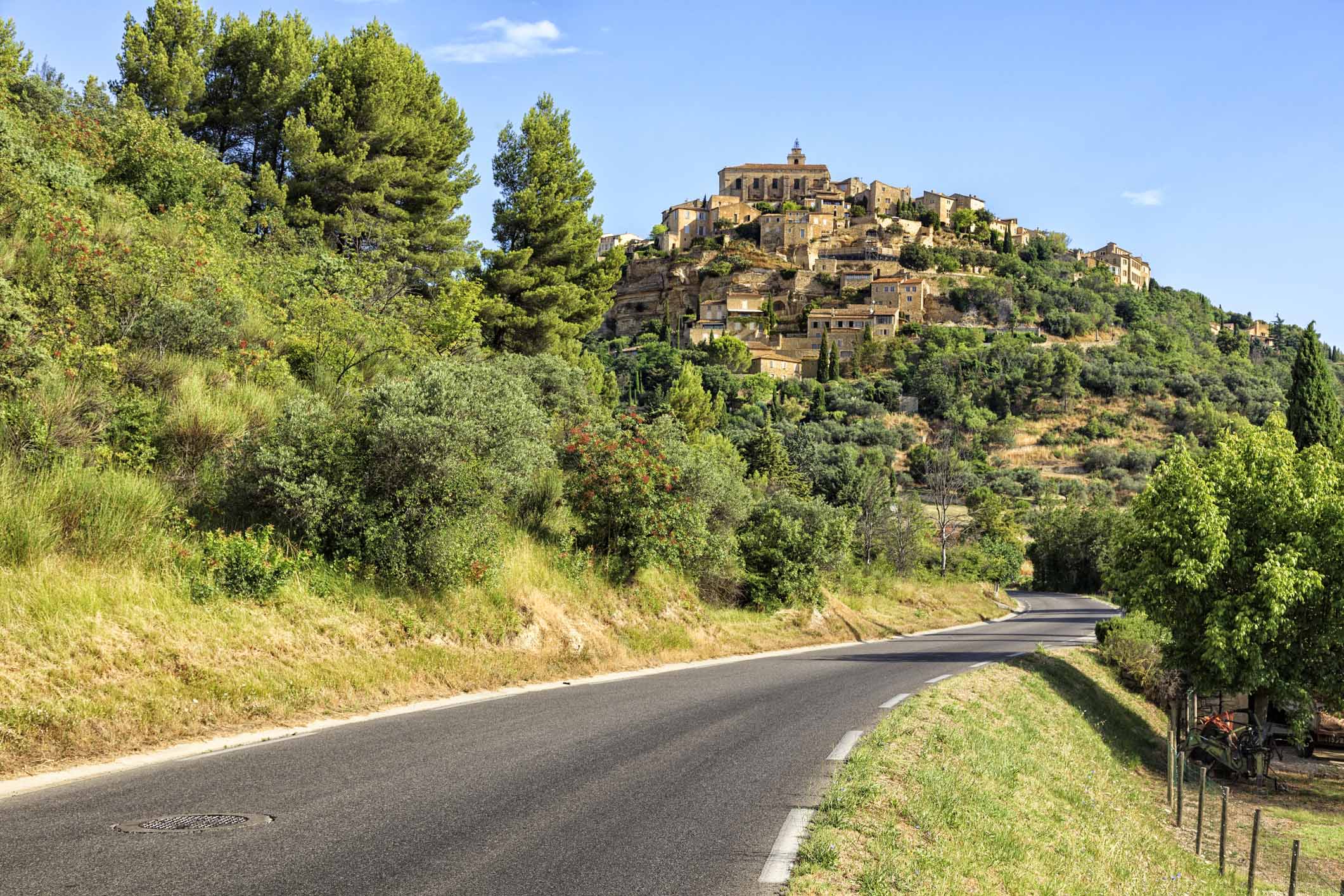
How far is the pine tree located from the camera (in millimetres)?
47688

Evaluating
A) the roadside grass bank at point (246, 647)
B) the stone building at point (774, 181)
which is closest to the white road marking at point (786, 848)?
the roadside grass bank at point (246, 647)

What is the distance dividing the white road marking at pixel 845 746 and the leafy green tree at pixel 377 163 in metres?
21.1

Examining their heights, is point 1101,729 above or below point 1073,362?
below

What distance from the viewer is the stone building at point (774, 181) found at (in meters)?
191

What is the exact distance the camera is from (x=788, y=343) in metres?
148

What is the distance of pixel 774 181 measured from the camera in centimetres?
19212

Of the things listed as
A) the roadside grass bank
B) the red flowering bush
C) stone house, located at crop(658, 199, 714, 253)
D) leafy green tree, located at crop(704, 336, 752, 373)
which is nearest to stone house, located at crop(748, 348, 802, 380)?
leafy green tree, located at crop(704, 336, 752, 373)

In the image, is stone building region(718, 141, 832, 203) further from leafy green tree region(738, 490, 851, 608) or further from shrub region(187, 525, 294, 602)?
shrub region(187, 525, 294, 602)

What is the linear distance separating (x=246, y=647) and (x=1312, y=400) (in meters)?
54.0

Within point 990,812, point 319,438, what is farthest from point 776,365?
point 990,812

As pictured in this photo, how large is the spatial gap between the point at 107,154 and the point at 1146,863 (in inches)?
952

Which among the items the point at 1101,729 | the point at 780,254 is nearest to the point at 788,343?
the point at 780,254

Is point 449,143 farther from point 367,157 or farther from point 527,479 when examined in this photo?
point 527,479

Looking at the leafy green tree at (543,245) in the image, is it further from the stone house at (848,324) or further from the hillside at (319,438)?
the stone house at (848,324)
